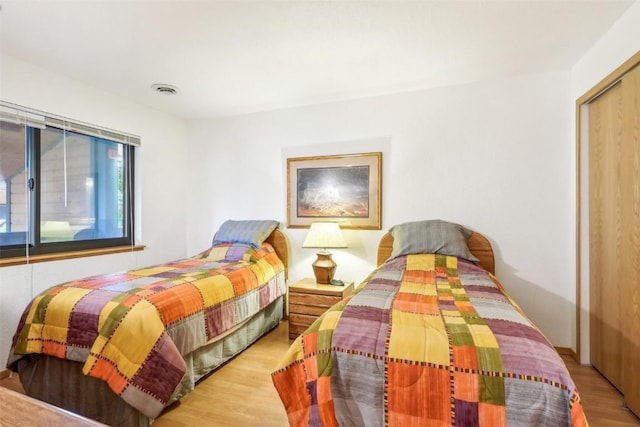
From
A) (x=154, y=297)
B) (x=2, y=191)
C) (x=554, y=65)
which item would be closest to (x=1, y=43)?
(x=2, y=191)

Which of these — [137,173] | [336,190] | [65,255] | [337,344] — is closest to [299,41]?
[336,190]

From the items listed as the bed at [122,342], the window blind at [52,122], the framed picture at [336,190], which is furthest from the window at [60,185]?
the framed picture at [336,190]

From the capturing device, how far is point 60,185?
2684 mm

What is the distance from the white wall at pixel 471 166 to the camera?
100 inches

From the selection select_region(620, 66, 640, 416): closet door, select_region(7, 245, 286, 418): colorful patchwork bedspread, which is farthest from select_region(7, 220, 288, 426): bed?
select_region(620, 66, 640, 416): closet door

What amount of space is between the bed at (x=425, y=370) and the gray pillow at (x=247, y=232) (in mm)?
1781

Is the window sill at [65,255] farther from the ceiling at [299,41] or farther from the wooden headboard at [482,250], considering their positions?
the wooden headboard at [482,250]

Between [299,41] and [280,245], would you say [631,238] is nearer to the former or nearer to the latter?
[299,41]

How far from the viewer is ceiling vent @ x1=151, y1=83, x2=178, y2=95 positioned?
9.22ft

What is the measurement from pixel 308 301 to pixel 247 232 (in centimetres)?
99

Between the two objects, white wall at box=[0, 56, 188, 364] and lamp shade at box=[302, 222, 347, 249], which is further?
lamp shade at box=[302, 222, 347, 249]

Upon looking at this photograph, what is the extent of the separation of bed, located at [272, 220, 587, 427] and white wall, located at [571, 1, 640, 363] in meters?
1.38

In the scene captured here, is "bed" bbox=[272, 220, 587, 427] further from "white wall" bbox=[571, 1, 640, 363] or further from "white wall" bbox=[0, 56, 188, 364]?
"white wall" bbox=[0, 56, 188, 364]

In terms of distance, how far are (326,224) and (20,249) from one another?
96.8 inches
